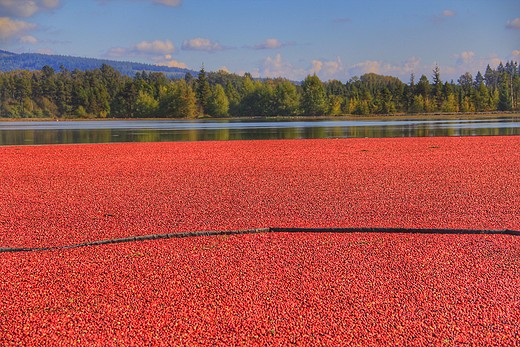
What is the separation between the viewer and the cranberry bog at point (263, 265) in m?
3.12

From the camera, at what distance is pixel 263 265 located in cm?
434

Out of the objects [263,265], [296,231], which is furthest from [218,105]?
[263,265]

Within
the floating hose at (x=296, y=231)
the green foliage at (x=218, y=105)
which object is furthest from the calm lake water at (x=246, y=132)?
the green foliage at (x=218, y=105)

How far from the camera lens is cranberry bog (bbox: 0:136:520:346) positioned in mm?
3119

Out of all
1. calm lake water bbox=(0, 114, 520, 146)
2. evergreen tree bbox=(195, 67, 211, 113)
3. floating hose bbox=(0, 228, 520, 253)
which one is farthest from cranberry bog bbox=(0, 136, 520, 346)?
evergreen tree bbox=(195, 67, 211, 113)

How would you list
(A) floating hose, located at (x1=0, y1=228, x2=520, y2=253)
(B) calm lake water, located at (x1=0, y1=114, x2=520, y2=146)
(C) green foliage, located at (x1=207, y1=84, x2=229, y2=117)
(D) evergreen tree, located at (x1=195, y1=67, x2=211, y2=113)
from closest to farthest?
(A) floating hose, located at (x1=0, y1=228, x2=520, y2=253), (B) calm lake water, located at (x1=0, y1=114, x2=520, y2=146), (C) green foliage, located at (x1=207, y1=84, x2=229, y2=117), (D) evergreen tree, located at (x1=195, y1=67, x2=211, y2=113)

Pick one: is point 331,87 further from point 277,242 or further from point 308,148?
point 277,242

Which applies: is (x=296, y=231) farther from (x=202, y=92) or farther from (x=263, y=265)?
(x=202, y=92)

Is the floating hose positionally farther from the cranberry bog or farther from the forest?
the forest

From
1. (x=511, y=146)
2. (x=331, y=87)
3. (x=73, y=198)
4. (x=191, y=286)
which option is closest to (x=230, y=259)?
(x=191, y=286)

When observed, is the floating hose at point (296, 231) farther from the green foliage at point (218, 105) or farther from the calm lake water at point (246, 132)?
the green foliage at point (218, 105)

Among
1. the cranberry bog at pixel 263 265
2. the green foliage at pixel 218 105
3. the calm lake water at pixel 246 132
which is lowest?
the cranberry bog at pixel 263 265

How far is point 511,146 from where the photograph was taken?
15711mm

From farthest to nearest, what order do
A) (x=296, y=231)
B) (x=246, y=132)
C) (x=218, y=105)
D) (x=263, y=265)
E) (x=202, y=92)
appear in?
(x=202, y=92) → (x=218, y=105) → (x=246, y=132) → (x=296, y=231) → (x=263, y=265)
